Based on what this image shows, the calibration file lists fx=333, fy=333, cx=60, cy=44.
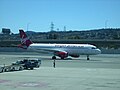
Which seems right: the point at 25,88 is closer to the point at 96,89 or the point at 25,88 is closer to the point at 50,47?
the point at 96,89

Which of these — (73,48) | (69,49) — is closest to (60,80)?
(73,48)

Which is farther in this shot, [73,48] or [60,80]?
[73,48]

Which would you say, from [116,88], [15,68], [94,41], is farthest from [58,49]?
[94,41]

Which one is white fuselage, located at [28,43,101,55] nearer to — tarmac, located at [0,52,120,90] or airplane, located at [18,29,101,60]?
airplane, located at [18,29,101,60]

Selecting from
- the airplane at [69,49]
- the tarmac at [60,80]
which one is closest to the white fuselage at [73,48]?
the airplane at [69,49]

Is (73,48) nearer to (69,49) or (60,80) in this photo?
(69,49)

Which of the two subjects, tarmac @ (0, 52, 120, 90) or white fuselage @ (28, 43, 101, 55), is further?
white fuselage @ (28, 43, 101, 55)

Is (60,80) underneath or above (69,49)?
underneath

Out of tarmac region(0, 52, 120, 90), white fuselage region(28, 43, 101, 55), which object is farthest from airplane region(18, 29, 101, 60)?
tarmac region(0, 52, 120, 90)

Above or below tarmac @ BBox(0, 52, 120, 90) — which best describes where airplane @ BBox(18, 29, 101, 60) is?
above

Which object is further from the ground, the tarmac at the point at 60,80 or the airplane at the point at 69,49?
the airplane at the point at 69,49

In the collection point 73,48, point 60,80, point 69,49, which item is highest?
point 73,48

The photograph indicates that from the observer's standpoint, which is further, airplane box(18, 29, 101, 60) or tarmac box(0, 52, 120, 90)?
airplane box(18, 29, 101, 60)

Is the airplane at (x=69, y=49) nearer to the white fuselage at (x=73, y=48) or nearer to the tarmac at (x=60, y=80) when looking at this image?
the white fuselage at (x=73, y=48)
